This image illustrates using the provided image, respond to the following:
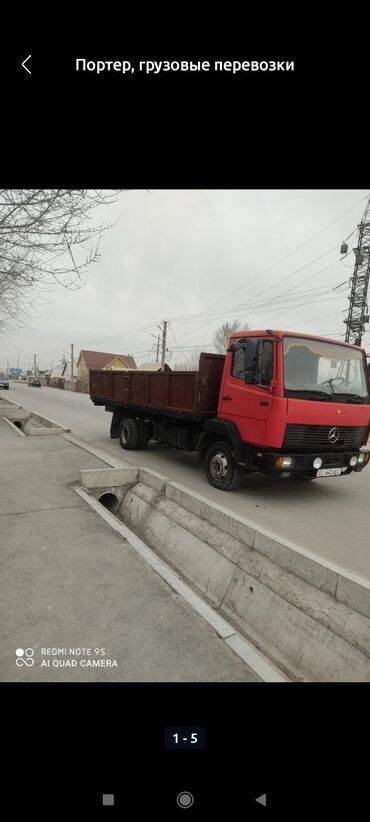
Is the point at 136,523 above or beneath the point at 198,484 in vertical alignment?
beneath

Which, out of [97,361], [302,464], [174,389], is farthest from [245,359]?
[97,361]

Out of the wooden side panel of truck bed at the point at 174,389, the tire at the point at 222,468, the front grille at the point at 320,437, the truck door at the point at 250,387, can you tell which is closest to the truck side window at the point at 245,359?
the truck door at the point at 250,387

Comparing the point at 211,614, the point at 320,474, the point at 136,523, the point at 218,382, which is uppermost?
the point at 218,382

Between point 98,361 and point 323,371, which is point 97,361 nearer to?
point 98,361

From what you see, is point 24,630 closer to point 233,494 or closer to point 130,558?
point 130,558

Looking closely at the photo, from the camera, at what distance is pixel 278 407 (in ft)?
15.1

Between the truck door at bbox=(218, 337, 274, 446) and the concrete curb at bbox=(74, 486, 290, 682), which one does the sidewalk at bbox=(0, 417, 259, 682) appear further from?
the truck door at bbox=(218, 337, 274, 446)

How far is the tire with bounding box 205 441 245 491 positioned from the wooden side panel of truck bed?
66 centimetres

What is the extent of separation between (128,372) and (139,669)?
6.88 meters

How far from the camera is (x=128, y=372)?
333 inches

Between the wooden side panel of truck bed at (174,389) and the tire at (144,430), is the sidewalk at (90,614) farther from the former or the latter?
the tire at (144,430)

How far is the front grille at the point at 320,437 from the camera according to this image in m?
4.67

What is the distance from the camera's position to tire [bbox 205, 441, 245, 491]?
5617 millimetres
